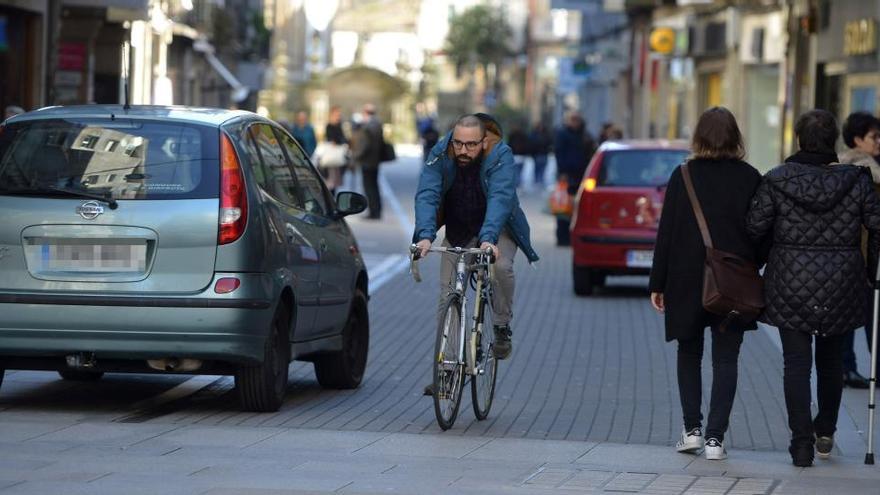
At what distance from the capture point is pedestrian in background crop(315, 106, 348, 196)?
118ft

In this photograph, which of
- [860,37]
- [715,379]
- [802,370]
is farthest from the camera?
[860,37]

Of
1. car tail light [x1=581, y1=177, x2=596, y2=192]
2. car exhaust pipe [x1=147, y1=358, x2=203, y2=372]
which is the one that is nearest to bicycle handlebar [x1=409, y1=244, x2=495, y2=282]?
car exhaust pipe [x1=147, y1=358, x2=203, y2=372]

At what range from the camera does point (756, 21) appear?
38.3m

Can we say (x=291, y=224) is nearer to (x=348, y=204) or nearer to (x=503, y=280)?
(x=348, y=204)

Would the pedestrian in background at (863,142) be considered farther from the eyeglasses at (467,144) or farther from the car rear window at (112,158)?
the car rear window at (112,158)

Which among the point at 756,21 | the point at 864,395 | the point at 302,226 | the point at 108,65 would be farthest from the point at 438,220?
the point at 108,65

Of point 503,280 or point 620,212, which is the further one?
point 620,212

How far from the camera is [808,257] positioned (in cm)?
891

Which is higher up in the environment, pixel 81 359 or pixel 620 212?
pixel 620 212

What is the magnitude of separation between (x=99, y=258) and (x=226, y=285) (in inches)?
24.9

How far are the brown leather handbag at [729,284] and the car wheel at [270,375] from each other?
227 cm

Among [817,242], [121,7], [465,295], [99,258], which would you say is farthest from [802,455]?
[121,7]

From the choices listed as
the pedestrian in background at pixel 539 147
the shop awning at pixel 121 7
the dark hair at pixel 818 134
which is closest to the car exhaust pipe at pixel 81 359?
the dark hair at pixel 818 134

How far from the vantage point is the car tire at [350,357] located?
38.4ft
